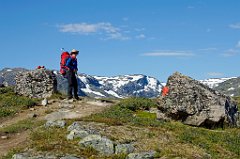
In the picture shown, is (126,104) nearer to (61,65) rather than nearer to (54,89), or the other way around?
(61,65)

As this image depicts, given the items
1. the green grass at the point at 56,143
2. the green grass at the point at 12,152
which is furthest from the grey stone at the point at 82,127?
the green grass at the point at 12,152

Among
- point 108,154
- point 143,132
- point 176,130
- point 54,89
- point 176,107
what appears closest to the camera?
point 108,154

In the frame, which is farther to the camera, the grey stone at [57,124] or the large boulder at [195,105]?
the large boulder at [195,105]

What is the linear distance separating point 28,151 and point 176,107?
1406 centimetres

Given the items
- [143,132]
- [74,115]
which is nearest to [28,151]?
[143,132]

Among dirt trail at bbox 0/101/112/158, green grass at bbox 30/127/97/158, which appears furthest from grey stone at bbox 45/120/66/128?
dirt trail at bbox 0/101/112/158

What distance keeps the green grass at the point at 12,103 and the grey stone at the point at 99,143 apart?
15738 millimetres

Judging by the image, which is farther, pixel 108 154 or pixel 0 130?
pixel 0 130

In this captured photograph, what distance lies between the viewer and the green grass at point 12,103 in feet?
117

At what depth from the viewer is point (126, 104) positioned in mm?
35625

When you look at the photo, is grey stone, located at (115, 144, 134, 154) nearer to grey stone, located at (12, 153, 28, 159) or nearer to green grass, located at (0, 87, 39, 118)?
grey stone, located at (12, 153, 28, 159)

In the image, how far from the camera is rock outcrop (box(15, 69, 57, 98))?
140 ft

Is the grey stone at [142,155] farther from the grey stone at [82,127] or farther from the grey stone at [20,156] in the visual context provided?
the grey stone at [20,156]

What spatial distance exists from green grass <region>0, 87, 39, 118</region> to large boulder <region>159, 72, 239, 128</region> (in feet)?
41.7
